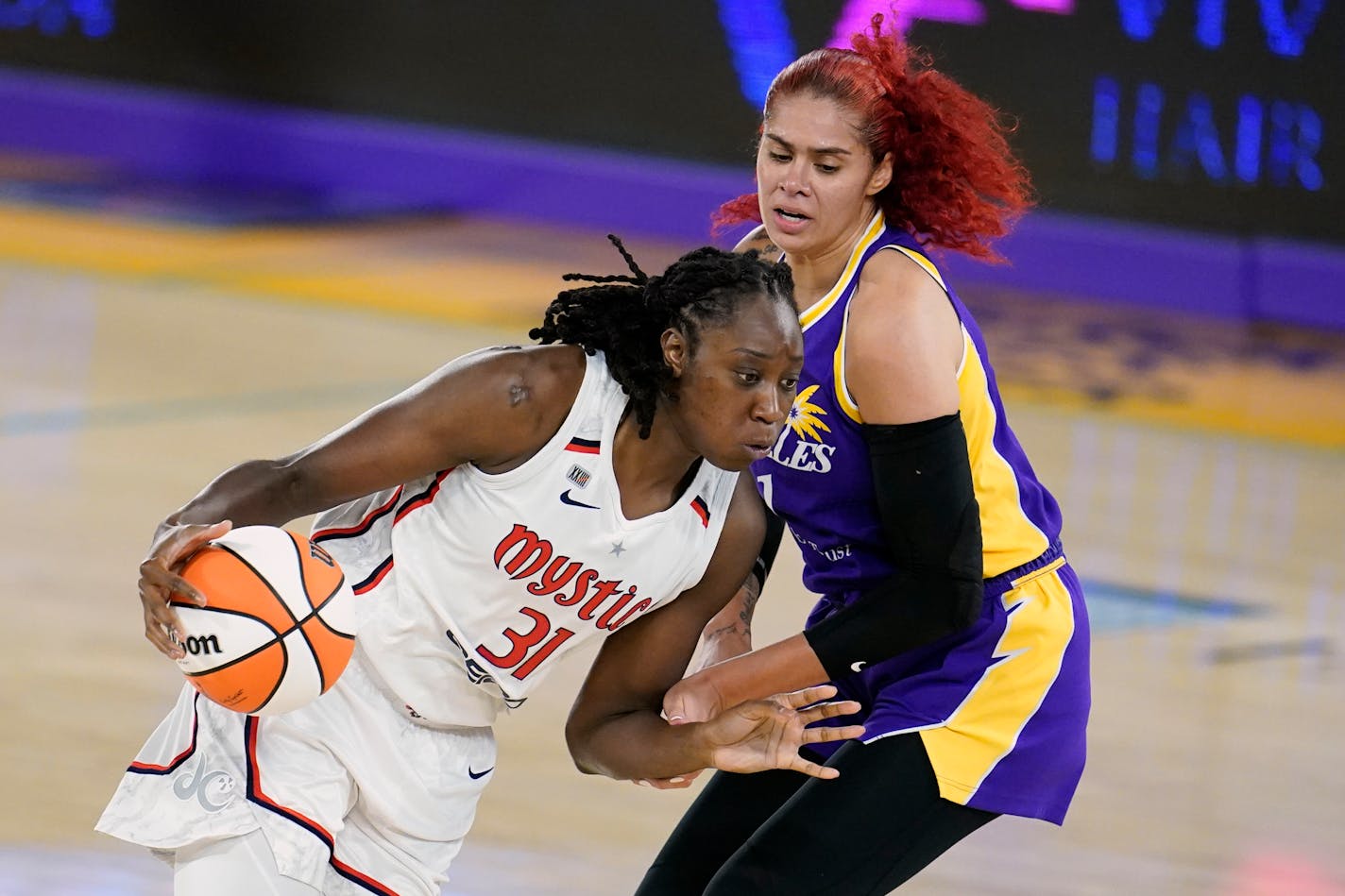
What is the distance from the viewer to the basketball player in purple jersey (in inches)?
112

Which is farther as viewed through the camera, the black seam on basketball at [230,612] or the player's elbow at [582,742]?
the player's elbow at [582,742]

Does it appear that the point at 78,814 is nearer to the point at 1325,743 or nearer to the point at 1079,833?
the point at 1079,833

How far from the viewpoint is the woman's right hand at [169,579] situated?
2561 mm

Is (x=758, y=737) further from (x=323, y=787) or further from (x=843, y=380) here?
(x=323, y=787)

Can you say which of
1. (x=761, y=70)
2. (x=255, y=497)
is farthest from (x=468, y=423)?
(x=761, y=70)

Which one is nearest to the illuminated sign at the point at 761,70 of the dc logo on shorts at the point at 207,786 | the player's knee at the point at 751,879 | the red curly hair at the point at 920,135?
the red curly hair at the point at 920,135

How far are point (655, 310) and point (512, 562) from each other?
1.33ft

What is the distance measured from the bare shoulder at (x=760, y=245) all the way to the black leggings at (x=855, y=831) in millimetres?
796

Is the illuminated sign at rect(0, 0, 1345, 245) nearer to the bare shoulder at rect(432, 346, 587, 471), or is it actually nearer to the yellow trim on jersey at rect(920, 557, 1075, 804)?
the yellow trim on jersey at rect(920, 557, 1075, 804)

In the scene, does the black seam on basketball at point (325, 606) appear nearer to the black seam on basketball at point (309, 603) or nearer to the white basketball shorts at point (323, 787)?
the black seam on basketball at point (309, 603)

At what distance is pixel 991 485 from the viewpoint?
9.75 ft

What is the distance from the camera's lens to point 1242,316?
33.3ft

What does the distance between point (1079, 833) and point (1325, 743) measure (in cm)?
107

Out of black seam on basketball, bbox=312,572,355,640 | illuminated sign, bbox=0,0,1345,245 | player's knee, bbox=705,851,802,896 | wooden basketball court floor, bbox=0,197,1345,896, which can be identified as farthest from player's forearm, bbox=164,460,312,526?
illuminated sign, bbox=0,0,1345,245
